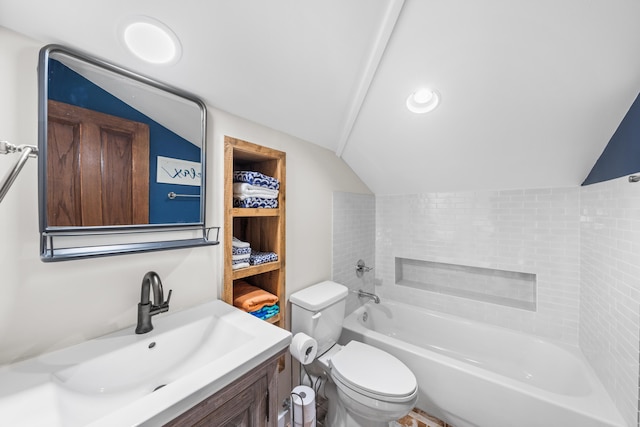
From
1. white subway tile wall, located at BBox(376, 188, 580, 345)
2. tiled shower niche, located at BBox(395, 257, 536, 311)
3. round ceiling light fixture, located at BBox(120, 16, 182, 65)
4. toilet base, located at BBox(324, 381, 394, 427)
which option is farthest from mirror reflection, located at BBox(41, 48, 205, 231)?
tiled shower niche, located at BBox(395, 257, 536, 311)

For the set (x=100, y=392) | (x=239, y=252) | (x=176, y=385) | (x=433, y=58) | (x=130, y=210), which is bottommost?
(x=100, y=392)

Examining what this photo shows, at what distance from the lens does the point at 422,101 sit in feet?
5.05

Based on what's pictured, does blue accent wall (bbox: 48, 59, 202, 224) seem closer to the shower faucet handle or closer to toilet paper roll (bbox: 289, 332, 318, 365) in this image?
toilet paper roll (bbox: 289, 332, 318, 365)

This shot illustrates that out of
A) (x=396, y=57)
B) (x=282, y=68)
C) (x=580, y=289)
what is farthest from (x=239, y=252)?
(x=580, y=289)

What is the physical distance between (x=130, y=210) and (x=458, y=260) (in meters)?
2.45

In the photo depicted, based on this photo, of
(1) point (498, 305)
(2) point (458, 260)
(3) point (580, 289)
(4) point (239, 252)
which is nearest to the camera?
(4) point (239, 252)

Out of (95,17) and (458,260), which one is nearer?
(95,17)

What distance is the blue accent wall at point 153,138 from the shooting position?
852 mm

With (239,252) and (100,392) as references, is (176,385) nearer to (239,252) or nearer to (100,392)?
(100,392)

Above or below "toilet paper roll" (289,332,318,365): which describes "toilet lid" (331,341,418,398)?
below

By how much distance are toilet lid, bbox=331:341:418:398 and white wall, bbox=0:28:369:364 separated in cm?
90

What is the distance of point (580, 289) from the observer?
1.79 m

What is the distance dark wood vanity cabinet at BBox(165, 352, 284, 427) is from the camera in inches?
29.5

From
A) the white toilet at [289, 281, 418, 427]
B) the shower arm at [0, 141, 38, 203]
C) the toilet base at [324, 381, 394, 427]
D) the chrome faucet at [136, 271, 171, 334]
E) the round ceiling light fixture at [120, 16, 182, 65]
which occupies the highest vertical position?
the round ceiling light fixture at [120, 16, 182, 65]
